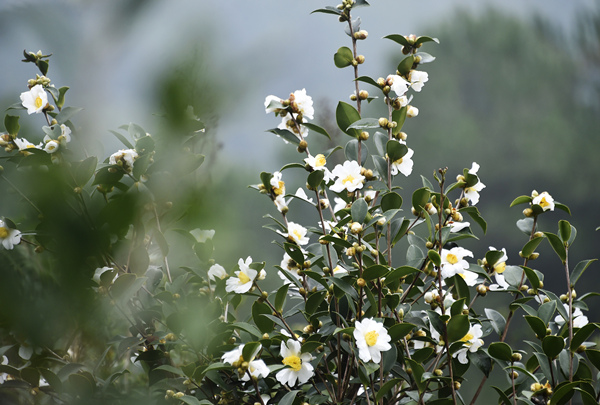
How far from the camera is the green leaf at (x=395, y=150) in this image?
0.73 metres

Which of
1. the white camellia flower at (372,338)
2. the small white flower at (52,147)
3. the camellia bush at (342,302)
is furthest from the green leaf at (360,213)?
the small white flower at (52,147)

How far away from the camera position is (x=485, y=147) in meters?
3.53

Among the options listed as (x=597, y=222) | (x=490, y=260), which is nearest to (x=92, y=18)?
(x=490, y=260)

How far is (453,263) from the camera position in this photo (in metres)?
0.72

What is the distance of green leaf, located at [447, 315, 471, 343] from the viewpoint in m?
0.66

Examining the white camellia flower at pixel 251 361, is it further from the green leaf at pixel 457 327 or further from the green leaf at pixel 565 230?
the green leaf at pixel 565 230

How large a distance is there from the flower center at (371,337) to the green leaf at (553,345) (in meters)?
0.21

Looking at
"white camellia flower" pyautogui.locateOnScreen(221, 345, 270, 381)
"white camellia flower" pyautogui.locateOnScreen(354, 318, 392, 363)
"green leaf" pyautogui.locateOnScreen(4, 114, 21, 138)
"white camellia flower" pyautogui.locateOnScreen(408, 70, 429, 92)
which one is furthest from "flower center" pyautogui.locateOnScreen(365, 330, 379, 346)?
"green leaf" pyautogui.locateOnScreen(4, 114, 21, 138)

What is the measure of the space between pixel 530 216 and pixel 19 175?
2.47 ft

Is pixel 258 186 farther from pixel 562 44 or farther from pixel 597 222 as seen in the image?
pixel 562 44

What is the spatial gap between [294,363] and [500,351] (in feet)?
0.82

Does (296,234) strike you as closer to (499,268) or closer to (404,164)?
(404,164)

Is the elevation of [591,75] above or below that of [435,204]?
above

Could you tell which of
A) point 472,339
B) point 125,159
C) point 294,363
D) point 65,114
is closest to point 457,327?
point 472,339
